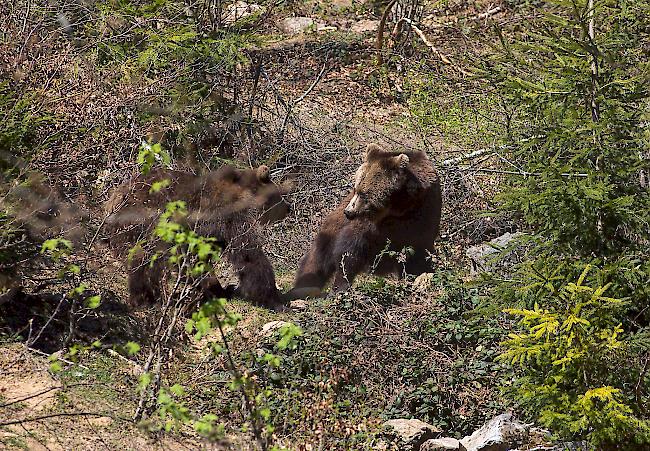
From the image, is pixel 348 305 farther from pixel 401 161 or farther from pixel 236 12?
pixel 236 12

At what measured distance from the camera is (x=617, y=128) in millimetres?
6984

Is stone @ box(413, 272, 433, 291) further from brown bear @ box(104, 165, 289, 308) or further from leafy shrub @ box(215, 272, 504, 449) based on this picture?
brown bear @ box(104, 165, 289, 308)

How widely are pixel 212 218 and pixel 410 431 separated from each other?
386 centimetres

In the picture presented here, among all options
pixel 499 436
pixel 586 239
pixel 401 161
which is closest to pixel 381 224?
pixel 401 161

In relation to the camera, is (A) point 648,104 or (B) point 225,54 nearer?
(A) point 648,104

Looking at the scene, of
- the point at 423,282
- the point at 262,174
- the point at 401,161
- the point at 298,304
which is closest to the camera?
the point at 423,282

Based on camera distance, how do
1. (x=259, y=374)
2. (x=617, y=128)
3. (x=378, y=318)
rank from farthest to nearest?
(x=378, y=318), (x=259, y=374), (x=617, y=128)

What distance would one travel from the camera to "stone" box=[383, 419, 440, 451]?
7.23 meters

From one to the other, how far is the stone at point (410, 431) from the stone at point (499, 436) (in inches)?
11.6

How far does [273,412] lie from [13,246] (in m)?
2.60

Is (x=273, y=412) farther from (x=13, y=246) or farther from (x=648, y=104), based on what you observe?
(x=648, y=104)

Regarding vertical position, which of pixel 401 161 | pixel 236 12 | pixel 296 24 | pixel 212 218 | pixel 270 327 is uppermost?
pixel 236 12

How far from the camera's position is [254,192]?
10836 mm

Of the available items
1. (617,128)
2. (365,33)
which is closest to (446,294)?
(617,128)
